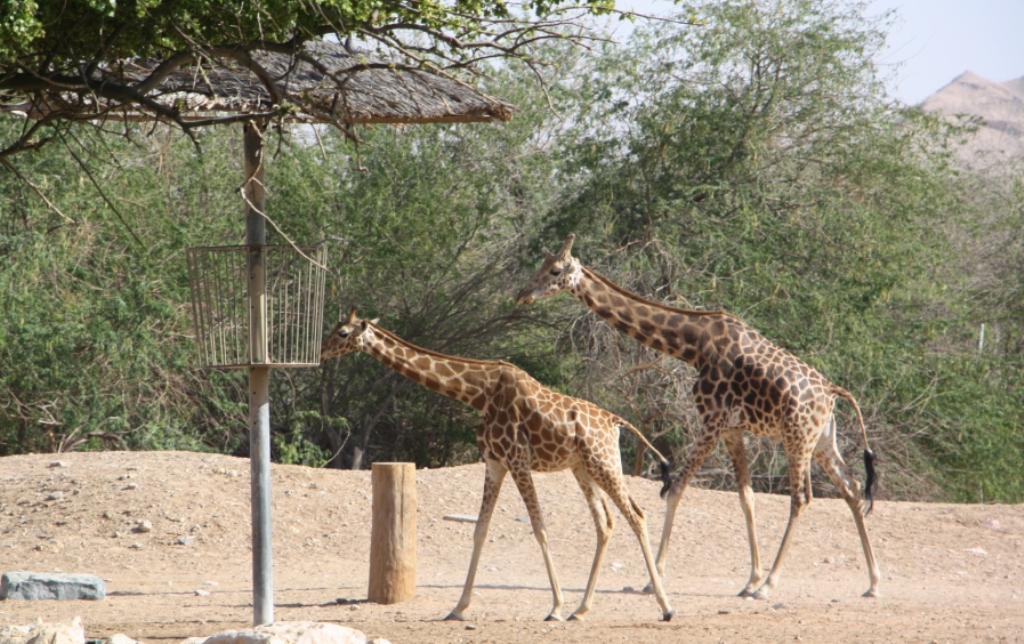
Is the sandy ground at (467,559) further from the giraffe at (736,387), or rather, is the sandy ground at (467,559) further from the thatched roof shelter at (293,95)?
the thatched roof shelter at (293,95)

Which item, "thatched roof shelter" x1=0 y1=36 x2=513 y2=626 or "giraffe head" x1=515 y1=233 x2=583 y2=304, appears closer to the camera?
"thatched roof shelter" x1=0 y1=36 x2=513 y2=626

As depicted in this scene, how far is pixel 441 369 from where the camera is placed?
307 inches

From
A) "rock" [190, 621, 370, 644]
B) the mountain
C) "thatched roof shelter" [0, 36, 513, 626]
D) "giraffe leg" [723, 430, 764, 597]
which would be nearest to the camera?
"rock" [190, 621, 370, 644]

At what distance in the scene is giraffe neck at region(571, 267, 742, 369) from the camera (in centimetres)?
867

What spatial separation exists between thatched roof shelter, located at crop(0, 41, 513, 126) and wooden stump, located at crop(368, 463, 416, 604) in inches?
104

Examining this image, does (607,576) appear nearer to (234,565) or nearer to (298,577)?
(298,577)

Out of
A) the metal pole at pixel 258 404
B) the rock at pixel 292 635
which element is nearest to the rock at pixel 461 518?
A: the metal pole at pixel 258 404

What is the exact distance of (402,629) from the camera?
6730 mm

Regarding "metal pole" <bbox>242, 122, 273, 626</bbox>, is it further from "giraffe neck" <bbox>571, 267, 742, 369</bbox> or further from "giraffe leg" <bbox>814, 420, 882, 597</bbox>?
"giraffe leg" <bbox>814, 420, 882, 597</bbox>

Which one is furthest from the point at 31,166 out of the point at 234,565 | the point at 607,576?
the point at 607,576

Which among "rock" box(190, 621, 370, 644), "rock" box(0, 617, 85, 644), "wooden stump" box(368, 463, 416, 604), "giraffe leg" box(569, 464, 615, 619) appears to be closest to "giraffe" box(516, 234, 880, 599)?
"giraffe leg" box(569, 464, 615, 619)

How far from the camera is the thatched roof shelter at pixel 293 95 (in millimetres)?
6512

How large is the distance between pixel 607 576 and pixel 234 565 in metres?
3.39

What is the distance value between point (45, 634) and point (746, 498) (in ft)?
18.7
